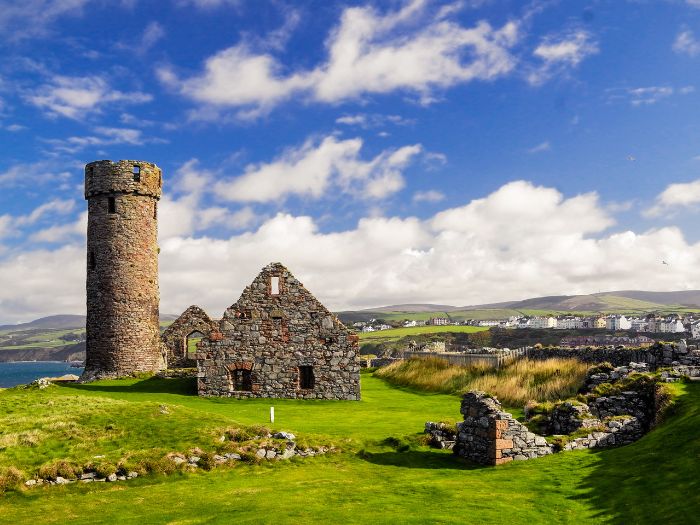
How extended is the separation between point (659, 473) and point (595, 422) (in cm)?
532

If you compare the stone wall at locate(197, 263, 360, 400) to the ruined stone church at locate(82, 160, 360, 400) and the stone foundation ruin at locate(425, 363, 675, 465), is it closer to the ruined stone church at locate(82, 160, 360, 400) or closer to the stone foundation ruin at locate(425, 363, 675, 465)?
the ruined stone church at locate(82, 160, 360, 400)

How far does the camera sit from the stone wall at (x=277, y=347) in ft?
A: 94.7

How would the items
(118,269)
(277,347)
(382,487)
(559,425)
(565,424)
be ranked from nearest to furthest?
(382,487) → (565,424) → (559,425) → (277,347) → (118,269)

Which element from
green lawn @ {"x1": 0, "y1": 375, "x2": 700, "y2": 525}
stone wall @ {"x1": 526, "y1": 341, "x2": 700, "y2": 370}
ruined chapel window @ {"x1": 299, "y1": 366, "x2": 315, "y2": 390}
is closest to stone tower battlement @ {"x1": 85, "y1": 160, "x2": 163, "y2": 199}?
ruined chapel window @ {"x1": 299, "y1": 366, "x2": 315, "y2": 390}

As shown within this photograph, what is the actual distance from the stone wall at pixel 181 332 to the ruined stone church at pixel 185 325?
7cm

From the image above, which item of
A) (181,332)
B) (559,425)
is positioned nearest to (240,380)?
(181,332)

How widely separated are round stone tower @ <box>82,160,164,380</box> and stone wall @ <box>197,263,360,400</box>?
9648mm

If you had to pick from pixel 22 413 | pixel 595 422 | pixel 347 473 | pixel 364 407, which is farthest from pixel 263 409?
pixel 595 422

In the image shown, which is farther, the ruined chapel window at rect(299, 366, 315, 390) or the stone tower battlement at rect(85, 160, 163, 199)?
the stone tower battlement at rect(85, 160, 163, 199)

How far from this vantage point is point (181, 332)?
134 feet

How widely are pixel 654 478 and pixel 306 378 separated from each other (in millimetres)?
19609

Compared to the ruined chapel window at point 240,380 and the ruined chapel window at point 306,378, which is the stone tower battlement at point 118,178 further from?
the ruined chapel window at point 306,378

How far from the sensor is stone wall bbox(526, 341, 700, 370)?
2353 cm

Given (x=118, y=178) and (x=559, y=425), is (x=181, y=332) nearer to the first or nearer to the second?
(x=118, y=178)
